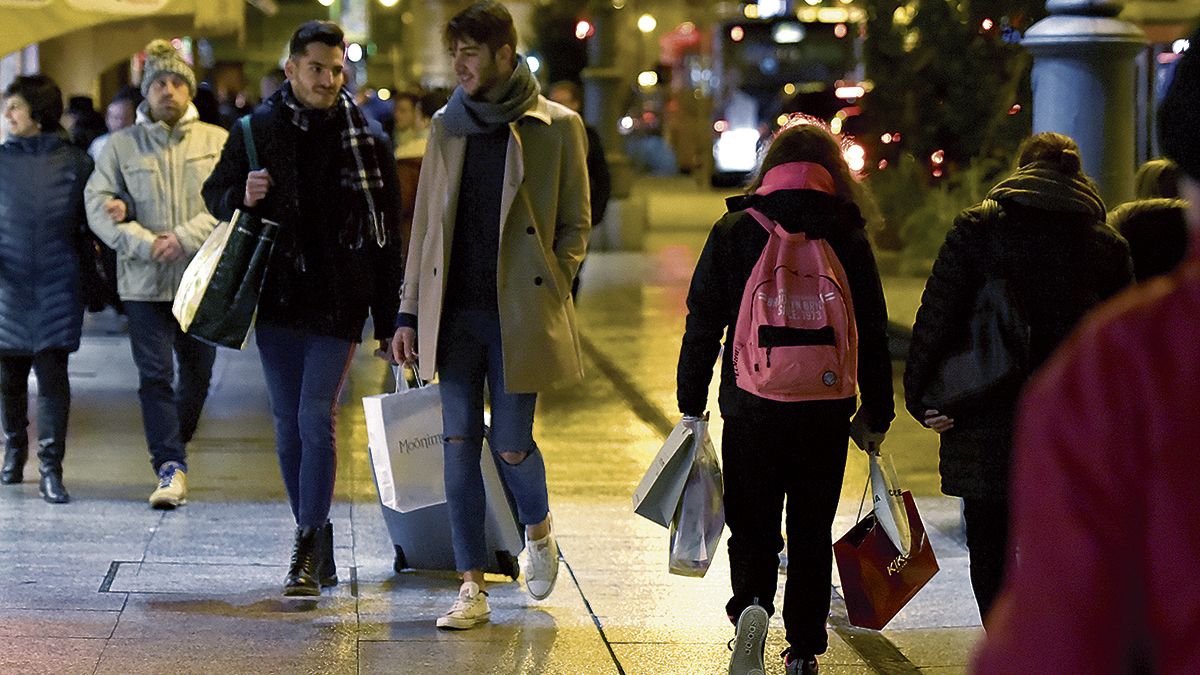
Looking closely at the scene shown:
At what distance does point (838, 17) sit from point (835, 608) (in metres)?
30.9

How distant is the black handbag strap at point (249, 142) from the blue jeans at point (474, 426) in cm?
91

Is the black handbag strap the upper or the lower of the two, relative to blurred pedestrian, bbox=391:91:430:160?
upper

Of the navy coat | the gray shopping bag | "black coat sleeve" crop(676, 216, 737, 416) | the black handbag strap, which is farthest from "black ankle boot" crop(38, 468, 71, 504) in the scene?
"black coat sleeve" crop(676, 216, 737, 416)

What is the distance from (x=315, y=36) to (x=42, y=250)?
2362 millimetres

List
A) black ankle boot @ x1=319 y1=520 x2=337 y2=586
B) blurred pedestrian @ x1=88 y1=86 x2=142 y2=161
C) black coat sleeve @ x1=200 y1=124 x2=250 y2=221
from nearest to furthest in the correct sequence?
black coat sleeve @ x1=200 y1=124 x2=250 y2=221 → black ankle boot @ x1=319 y1=520 x2=337 y2=586 → blurred pedestrian @ x1=88 y1=86 x2=142 y2=161

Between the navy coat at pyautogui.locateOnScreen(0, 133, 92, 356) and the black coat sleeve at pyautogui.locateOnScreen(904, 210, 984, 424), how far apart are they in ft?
13.7

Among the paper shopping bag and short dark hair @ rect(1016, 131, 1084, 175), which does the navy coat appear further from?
short dark hair @ rect(1016, 131, 1084, 175)

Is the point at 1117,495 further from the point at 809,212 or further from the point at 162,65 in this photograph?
the point at 162,65

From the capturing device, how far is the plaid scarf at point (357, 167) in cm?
603

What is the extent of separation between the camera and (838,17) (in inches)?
1420

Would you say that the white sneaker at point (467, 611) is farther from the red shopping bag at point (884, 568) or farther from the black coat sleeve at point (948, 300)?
the black coat sleeve at point (948, 300)

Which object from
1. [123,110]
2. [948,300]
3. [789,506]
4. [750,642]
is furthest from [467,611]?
[123,110]

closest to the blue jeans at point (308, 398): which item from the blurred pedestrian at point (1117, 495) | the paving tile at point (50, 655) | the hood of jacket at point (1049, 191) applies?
the paving tile at point (50, 655)

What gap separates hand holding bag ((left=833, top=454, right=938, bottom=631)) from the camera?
17.1 feet
